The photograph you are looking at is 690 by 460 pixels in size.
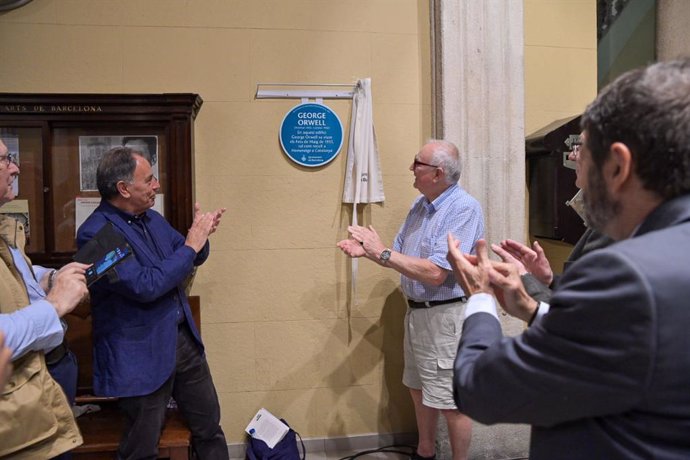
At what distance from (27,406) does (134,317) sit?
72cm

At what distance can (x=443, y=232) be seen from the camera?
8.75 feet

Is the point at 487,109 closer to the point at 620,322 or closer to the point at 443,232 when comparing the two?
the point at 443,232

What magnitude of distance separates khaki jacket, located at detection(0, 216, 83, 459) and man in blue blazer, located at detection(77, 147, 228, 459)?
470mm

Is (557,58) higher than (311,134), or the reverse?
(557,58)

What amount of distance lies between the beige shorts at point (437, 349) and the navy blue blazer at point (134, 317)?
111cm

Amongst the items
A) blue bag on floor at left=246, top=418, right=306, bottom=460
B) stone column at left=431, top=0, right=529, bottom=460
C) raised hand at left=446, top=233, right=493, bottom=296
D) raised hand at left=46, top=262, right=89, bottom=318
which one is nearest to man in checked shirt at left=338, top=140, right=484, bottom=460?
stone column at left=431, top=0, right=529, bottom=460

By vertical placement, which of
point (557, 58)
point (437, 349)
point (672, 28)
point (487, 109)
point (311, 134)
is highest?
point (672, 28)

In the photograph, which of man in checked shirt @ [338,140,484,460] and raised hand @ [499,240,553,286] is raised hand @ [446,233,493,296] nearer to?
raised hand @ [499,240,553,286]

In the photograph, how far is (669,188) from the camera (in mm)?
905

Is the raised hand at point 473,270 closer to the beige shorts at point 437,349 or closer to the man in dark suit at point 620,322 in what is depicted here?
the man in dark suit at point 620,322

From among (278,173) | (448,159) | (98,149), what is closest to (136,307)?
(98,149)

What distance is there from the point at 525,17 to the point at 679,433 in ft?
9.28

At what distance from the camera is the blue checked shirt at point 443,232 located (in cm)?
265

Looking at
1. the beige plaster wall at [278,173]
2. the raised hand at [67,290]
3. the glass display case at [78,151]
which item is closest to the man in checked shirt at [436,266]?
the beige plaster wall at [278,173]
